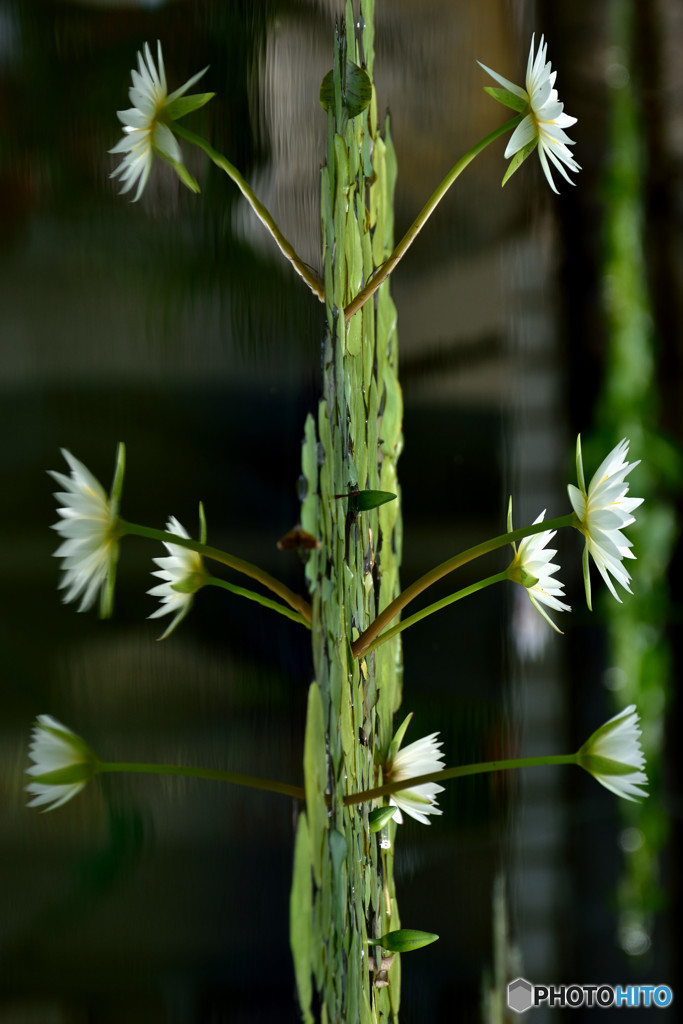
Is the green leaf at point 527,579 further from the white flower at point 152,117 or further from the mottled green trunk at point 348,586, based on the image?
the white flower at point 152,117

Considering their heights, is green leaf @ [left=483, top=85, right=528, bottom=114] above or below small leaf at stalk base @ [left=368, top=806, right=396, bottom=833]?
above

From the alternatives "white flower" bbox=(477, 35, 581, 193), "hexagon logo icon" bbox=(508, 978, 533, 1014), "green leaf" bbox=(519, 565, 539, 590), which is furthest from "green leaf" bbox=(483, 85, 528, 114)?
"hexagon logo icon" bbox=(508, 978, 533, 1014)

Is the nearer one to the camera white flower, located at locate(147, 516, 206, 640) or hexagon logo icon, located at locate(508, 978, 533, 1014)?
white flower, located at locate(147, 516, 206, 640)

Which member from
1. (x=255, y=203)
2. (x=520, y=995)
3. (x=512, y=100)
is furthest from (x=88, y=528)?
(x=520, y=995)

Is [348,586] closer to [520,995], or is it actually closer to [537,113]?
[537,113]

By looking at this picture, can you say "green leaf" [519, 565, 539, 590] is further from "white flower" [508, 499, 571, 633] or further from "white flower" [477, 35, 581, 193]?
"white flower" [477, 35, 581, 193]
